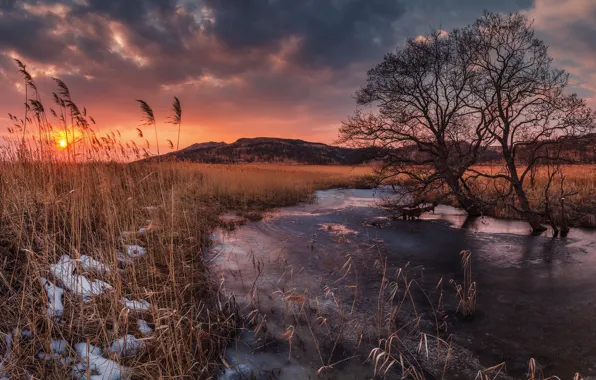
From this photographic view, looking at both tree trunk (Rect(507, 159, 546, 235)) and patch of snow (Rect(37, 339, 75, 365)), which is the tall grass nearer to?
patch of snow (Rect(37, 339, 75, 365))

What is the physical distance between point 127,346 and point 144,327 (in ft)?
1.16

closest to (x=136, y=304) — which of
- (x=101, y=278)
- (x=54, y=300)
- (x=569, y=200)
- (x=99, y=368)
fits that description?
(x=101, y=278)

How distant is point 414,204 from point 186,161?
12.6 metres

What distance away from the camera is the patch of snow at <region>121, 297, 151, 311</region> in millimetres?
3686

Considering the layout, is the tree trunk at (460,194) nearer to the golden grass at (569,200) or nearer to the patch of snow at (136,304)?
the golden grass at (569,200)

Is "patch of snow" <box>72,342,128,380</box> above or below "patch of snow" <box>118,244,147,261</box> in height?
below

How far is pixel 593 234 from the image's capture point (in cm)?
992

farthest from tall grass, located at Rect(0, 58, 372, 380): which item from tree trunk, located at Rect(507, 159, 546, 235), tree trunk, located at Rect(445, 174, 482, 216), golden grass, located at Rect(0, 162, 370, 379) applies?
tree trunk, located at Rect(507, 159, 546, 235)

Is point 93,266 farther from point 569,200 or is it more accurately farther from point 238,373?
point 569,200

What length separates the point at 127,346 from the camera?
312cm

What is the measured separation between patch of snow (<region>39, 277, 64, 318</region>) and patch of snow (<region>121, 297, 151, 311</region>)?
Answer: 0.60 meters

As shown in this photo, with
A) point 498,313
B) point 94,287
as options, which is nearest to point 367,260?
point 498,313

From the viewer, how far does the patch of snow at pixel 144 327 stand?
3.35 metres

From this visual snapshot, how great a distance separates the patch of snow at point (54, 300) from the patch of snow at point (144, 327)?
783 millimetres
